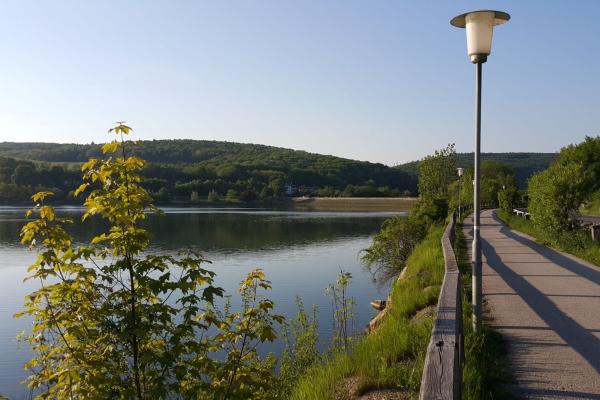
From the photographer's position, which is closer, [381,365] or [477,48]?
[381,365]

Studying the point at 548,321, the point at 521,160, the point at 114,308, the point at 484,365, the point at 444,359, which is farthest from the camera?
the point at 521,160

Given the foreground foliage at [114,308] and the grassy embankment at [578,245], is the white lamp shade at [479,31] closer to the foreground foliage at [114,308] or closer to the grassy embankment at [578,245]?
the foreground foliage at [114,308]

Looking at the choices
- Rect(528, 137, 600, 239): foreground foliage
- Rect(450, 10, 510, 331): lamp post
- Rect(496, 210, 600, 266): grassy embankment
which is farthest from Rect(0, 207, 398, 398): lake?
Rect(528, 137, 600, 239): foreground foliage

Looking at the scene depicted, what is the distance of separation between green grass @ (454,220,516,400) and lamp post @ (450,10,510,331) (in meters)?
0.27

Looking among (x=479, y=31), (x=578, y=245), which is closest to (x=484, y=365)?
(x=479, y=31)

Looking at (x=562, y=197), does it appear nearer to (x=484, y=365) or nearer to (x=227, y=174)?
(x=484, y=365)

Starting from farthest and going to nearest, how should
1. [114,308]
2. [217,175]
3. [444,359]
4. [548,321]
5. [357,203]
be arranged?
[217,175], [357,203], [548,321], [114,308], [444,359]

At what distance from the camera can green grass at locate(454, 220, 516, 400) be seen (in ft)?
15.4

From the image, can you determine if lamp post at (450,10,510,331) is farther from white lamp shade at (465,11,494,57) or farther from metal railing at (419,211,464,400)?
metal railing at (419,211,464,400)

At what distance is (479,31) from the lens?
6.28 meters

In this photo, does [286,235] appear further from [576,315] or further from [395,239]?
[576,315]

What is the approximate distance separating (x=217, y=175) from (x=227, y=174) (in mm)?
2734

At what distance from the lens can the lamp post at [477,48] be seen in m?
6.23

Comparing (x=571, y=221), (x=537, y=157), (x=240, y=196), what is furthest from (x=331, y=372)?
(x=537, y=157)
